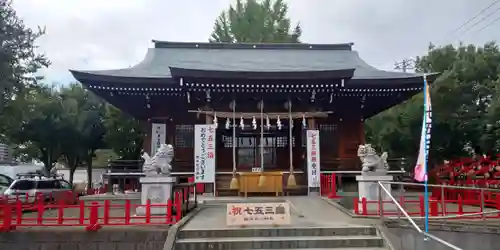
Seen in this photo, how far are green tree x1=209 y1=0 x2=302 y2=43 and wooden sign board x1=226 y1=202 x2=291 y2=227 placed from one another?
85.9ft

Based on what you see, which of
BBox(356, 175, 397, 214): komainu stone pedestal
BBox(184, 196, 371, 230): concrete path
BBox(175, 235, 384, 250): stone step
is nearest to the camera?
BBox(175, 235, 384, 250): stone step

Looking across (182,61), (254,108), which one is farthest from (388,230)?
(182,61)

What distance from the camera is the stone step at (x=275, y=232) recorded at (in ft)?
28.3

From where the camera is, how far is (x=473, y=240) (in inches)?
344

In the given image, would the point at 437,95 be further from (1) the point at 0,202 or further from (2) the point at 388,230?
(1) the point at 0,202

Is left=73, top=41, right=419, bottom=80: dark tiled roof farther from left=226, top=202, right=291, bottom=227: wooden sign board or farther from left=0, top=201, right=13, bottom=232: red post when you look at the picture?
left=226, top=202, right=291, bottom=227: wooden sign board

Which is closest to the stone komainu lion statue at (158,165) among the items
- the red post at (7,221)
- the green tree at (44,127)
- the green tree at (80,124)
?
the red post at (7,221)

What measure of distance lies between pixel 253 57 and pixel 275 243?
1461cm

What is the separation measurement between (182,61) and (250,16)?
15.1 meters

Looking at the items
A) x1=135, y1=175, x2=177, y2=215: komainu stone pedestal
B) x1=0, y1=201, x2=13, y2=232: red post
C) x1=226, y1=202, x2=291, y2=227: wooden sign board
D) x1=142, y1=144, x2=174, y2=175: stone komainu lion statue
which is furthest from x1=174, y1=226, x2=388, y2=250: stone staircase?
x1=0, y1=201, x2=13, y2=232: red post

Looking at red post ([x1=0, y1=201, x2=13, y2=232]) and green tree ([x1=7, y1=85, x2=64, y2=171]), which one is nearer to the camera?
red post ([x1=0, y1=201, x2=13, y2=232])

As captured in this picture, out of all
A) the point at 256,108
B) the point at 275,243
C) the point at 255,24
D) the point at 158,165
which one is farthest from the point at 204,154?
the point at 255,24

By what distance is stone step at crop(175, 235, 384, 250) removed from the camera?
324 inches

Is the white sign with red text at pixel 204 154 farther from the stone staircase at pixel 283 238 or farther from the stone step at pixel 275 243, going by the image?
the stone step at pixel 275 243
